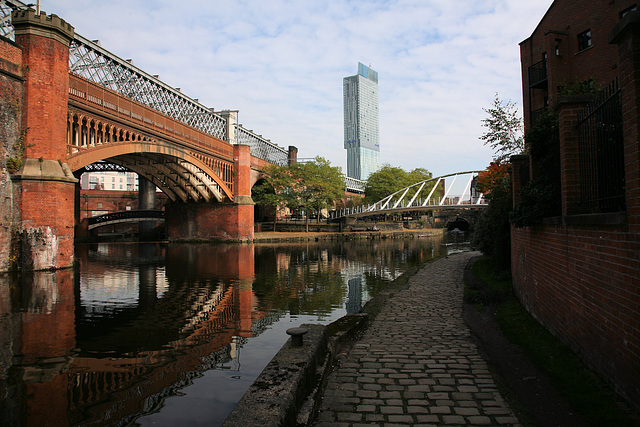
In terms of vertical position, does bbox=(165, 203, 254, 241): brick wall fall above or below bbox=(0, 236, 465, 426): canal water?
above

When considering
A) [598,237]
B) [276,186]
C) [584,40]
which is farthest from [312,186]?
[598,237]

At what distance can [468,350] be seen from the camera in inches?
234

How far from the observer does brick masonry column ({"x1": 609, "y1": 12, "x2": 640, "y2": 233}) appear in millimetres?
3559

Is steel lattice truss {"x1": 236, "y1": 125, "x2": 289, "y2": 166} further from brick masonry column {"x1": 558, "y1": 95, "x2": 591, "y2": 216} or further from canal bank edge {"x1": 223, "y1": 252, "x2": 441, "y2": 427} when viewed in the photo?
canal bank edge {"x1": 223, "y1": 252, "x2": 441, "y2": 427}

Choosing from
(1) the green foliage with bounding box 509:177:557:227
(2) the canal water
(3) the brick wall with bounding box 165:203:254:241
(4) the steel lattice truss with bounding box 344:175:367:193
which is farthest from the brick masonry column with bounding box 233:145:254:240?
(4) the steel lattice truss with bounding box 344:175:367:193

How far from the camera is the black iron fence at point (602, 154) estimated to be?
4430 millimetres

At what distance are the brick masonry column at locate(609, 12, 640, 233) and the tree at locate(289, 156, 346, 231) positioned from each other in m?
45.7

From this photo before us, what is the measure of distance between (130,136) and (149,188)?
2469cm

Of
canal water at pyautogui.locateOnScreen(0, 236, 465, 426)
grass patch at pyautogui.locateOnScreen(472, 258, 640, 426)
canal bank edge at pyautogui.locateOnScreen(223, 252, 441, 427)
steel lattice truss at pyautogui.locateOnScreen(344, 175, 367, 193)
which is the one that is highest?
steel lattice truss at pyautogui.locateOnScreen(344, 175, 367, 193)

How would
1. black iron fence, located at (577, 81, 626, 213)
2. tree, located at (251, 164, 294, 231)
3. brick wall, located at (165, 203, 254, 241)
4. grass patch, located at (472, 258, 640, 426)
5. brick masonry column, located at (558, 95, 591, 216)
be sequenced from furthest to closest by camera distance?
tree, located at (251, 164, 294, 231) < brick wall, located at (165, 203, 254, 241) < brick masonry column, located at (558, 95, 591, 216) < black iron fence, located at (577, 81, 626, 213) < grass patch, located at (472, 258, 640, 426)

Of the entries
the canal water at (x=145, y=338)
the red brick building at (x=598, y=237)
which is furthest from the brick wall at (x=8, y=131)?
the red brick building at (x=598, y=237)

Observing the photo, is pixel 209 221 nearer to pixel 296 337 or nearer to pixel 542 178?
pixel 542 178

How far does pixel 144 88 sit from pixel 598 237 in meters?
38.9

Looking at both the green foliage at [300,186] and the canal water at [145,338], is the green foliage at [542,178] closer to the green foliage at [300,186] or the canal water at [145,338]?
the canal water at [145,338]
